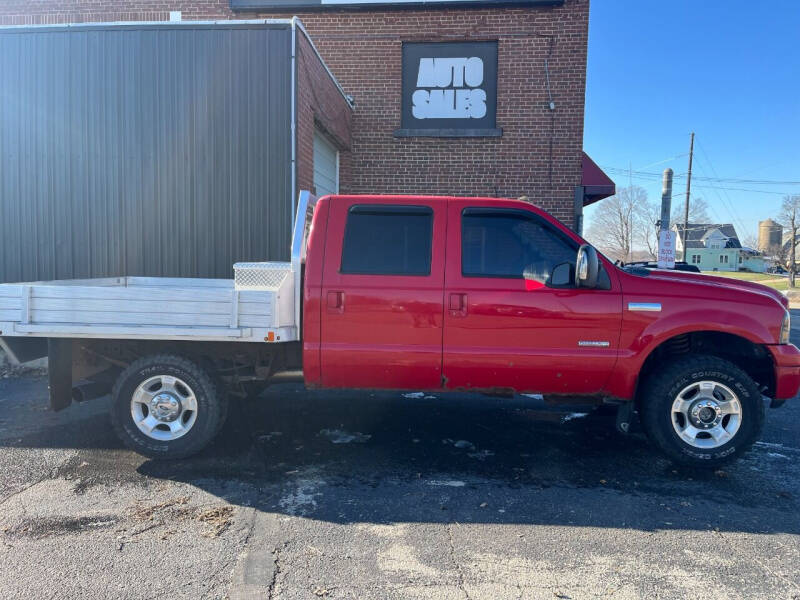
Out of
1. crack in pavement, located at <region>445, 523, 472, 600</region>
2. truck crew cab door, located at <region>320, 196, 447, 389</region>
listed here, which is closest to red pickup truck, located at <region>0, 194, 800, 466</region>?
truck crew cab door, located at <region>320, 196, 447, 389</region>

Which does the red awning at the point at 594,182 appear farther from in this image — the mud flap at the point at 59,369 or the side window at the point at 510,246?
the mud flap at the point at 59,369

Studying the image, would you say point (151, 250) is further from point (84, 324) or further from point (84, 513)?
point (84, 513)

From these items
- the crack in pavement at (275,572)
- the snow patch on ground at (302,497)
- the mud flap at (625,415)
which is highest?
the mud flap at (625,415)

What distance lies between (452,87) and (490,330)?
7.50 m

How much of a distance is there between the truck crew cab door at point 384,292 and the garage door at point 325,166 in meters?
4.95

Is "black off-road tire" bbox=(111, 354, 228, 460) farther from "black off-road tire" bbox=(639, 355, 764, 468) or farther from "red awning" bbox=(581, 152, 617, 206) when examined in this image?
"red awning" bbox=(581, 152, 617, 206)

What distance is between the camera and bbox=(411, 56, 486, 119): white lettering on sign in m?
10.4

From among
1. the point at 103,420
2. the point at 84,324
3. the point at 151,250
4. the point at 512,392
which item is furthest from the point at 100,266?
the point at 512,392

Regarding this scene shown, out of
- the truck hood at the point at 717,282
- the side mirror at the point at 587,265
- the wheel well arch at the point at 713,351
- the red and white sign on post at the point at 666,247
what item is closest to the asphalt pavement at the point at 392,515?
the wheel well arch at the point at 713,351

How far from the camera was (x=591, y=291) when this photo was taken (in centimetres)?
425

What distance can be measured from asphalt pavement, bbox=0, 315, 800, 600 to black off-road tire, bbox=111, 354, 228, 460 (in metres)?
0.14

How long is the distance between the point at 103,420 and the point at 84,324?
1633 millimetres

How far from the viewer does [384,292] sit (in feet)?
14.0

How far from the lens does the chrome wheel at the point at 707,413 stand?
4.28 metres
